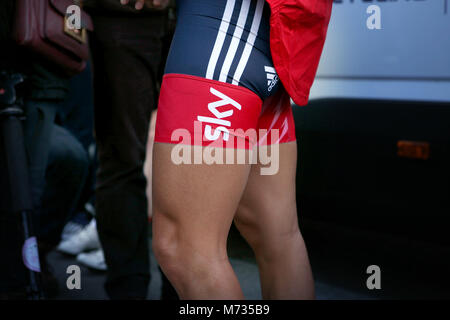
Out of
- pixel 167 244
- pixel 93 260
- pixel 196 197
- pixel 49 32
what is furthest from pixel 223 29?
pixel 93 260

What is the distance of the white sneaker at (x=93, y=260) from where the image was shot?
2.56 metres

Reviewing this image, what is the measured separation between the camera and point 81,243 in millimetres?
2785

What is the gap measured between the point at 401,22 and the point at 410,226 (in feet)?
2.75

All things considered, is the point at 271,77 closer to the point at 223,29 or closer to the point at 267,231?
Result: the point at 223,29

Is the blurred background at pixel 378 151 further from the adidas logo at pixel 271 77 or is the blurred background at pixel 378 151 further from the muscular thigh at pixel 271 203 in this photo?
the adidas logo at pixel 271 77

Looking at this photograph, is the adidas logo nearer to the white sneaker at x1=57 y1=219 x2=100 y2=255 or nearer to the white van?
the white van

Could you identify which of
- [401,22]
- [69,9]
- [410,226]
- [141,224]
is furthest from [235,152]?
[410,226]

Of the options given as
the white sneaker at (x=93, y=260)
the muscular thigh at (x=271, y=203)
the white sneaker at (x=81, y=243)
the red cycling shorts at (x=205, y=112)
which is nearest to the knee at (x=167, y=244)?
the red cycling shorts at (x=205, y=112)

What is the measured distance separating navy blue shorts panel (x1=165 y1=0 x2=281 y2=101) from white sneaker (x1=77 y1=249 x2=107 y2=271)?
174 centimetres

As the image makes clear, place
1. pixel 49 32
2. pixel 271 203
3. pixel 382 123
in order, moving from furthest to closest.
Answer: pixel 382 123 → pixel 49 32 → pixel 271 203

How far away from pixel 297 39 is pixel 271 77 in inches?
3.5

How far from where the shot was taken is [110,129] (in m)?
2.02

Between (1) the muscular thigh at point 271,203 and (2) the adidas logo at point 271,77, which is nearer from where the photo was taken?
(2) the adidas logo at point 271,77
